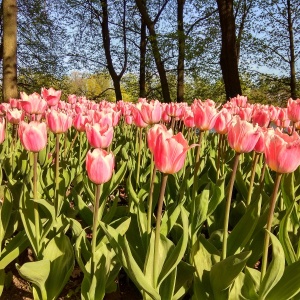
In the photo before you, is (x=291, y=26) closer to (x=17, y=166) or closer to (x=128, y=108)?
(x=128, y=108)

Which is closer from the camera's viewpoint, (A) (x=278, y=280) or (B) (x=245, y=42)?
(A) (x=278, y=280)

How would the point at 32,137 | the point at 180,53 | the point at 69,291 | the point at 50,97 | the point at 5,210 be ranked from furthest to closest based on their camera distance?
the point at 180,53
the point at 50,97
the point at 69,291
the point at 5,210
the point at 32,137

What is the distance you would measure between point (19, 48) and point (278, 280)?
1714 centimetres

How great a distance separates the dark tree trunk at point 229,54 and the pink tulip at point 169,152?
7.40 meters

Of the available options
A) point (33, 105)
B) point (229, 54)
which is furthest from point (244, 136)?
point (229, 54)

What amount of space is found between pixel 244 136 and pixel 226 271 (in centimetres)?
46

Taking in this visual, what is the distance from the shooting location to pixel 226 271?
115cm

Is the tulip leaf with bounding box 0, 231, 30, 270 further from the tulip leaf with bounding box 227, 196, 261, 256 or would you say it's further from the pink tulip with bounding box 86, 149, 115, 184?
the tulip leaf with bounding box 227, 196, 261, 256

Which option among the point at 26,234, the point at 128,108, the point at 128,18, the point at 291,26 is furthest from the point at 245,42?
the point at 26,234

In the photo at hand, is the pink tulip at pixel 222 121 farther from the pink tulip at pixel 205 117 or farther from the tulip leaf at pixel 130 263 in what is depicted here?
the tulip leaf at pixel 130 263

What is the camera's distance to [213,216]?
1.92 metres

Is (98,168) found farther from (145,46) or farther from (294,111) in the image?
A: (145,46)

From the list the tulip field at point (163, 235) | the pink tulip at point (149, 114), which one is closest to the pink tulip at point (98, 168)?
the tulip field at point (163, 235)

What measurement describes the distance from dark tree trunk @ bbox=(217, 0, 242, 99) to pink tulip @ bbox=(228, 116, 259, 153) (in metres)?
7.14
